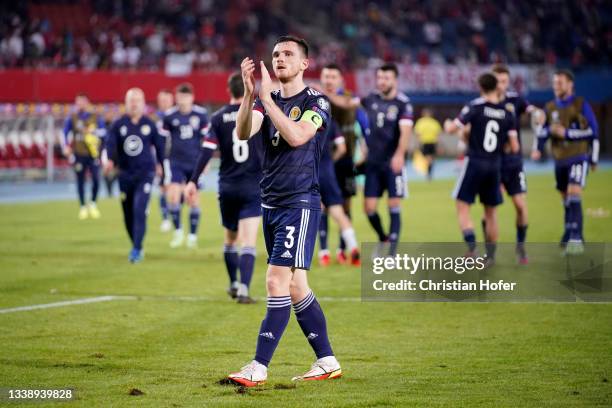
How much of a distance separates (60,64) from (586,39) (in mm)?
25397

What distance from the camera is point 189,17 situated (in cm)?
4397

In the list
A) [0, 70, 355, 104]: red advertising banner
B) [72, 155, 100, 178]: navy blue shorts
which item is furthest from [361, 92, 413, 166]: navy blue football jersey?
[0, 70, 355, 104]: red advertising banner

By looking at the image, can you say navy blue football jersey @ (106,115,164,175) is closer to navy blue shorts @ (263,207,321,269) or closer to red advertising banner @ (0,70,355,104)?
navy blue shorts @ (263,207,321,269)

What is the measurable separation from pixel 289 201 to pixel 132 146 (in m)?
8.42

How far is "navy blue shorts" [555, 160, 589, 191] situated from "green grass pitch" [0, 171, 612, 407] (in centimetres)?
372

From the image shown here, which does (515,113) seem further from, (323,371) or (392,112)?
(323,371)

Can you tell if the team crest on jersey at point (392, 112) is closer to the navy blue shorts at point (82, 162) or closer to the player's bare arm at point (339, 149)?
the player's bare arm at point (339, 149)

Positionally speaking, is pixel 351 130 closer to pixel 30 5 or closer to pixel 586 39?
pixel 30 5

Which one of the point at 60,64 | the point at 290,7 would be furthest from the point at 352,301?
the point at 290,7

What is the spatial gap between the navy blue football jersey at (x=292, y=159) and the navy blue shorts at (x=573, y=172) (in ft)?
28.7

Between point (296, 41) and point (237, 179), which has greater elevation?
point (296, 41)

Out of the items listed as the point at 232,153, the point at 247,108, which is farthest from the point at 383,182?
the point at 247,108

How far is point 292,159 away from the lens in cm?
703

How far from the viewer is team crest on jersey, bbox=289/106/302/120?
6.95 m
